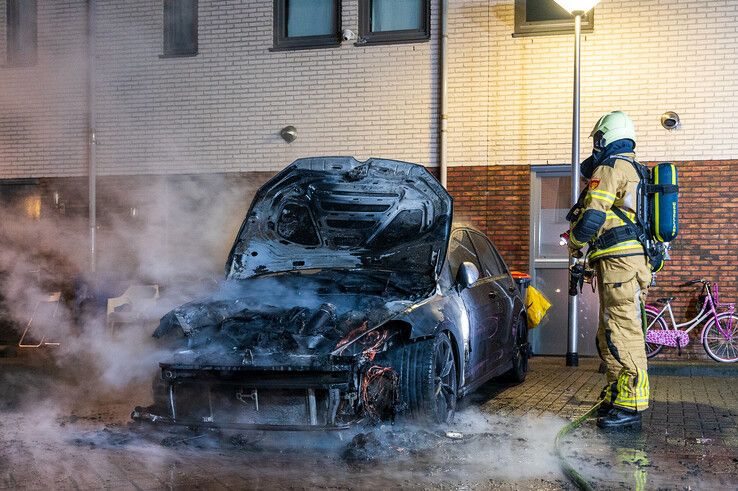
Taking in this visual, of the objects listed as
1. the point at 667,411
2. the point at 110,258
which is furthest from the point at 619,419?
the point at 110,258

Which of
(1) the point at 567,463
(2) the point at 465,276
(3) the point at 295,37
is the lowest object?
(1) the point at 567,463

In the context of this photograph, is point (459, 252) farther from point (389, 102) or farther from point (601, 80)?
point (389, 102)

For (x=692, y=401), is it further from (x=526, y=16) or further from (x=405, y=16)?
(x=405, y=16)

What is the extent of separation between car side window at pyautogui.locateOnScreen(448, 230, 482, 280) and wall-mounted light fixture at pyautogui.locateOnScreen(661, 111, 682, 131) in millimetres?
4811

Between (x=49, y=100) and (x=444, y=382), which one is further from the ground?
(x=49, y=100)

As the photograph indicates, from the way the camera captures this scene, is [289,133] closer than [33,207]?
Yes

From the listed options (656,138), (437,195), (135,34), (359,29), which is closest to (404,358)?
(437,195)

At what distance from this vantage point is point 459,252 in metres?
7.59

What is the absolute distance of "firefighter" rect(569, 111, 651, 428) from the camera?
655 centimetres

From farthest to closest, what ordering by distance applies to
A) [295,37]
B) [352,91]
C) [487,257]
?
[295,37], [352,91], [487,257]

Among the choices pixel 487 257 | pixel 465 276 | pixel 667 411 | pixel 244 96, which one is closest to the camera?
pixel 465 276

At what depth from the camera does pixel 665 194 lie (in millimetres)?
6750

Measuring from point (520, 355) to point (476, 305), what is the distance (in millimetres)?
1927

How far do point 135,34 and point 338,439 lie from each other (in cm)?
977
